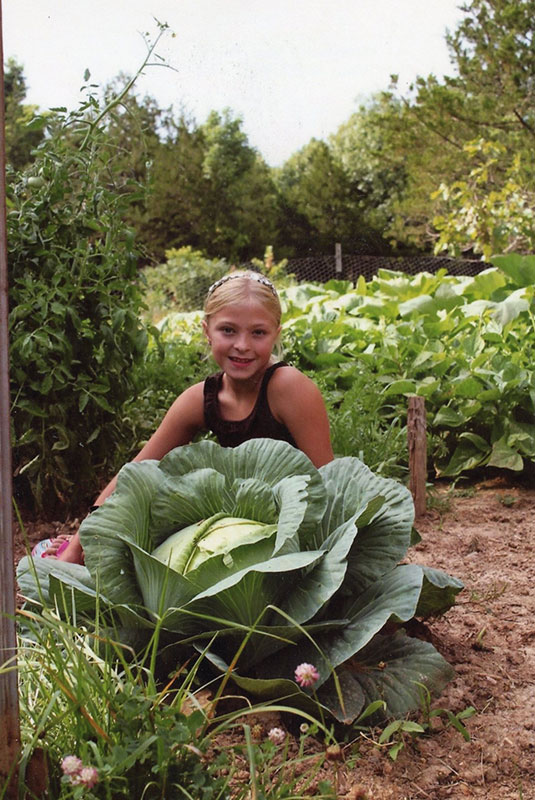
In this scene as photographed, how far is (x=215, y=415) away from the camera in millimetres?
2352

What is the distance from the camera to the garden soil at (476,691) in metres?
1.42

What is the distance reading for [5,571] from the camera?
1031 millimetres

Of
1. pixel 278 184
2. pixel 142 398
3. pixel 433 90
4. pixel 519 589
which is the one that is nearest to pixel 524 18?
pixel 433 90

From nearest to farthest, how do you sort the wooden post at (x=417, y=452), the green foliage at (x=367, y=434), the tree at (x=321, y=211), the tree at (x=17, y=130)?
1. the wooden post at (x=417, y=452)
2. the green foliage at (x=367, y=434)
3. the tree at (x=17, y=130)
4. the tree at (x=321, y=211)

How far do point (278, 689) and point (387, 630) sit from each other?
38 centimetres

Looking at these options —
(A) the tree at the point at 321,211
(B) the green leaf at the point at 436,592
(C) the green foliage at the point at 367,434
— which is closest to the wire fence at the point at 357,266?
(A) the tree at the point at 321,211

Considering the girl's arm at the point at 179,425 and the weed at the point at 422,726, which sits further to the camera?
the girl's arm at the point at 179,425

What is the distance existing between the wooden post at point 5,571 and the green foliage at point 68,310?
195cm

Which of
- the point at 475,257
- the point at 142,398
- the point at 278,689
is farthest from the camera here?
the point at 475,257

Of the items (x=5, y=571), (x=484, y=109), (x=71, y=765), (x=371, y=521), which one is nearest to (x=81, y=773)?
(x=71, y=765)

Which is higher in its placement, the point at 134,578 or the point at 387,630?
the point at 134,578

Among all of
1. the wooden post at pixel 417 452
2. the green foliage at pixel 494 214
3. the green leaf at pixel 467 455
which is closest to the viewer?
the wooden post at pixel 417 452

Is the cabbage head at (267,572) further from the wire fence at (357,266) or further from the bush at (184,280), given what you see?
the wire fence at (357,266)

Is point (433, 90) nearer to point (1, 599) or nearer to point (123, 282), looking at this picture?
point (123, 282)
